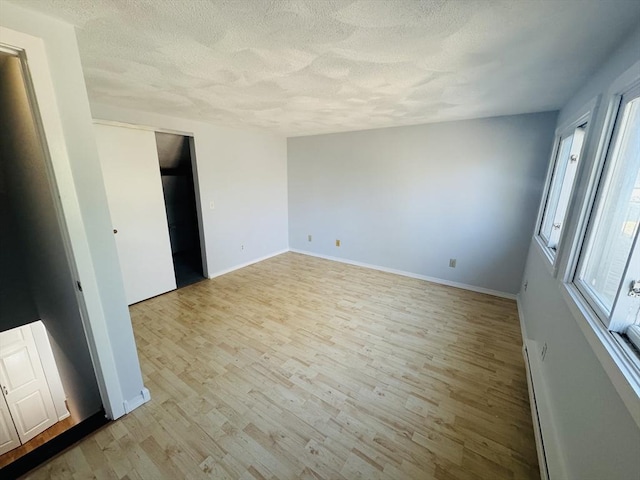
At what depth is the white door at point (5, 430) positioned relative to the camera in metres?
2.60

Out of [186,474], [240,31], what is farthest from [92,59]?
[186,474]

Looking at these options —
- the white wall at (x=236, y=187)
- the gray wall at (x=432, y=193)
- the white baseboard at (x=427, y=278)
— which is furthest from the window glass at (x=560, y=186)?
the white wall at (x=236, y=187)

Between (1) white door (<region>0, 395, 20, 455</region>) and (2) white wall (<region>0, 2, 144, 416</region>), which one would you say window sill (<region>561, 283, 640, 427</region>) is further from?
(1) white door (<region>0, 395, 20, 455</region>)

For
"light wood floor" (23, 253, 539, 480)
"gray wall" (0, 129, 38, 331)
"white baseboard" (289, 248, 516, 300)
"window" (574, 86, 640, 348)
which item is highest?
"window" (574, 86, 640, 348)

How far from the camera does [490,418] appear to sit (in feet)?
5.08

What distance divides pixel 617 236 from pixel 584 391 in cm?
74

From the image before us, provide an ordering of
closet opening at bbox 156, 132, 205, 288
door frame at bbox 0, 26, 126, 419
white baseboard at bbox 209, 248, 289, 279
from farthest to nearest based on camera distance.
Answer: white baseboard at bbox 209, 248, 289, 279
closet opening at bbox 156, 132, 205, 288
door frame at bbox 0, 26, 126, 419

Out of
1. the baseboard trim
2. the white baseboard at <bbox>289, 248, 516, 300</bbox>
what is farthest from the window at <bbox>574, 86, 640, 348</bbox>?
the white baseboard at <bbox>289, 248, 516, 300</bbox>

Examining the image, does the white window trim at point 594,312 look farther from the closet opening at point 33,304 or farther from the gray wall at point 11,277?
the gray wall at point 11,277

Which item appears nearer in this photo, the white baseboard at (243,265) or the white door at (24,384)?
the white door at (24,384)

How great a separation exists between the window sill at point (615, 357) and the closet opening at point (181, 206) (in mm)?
3879

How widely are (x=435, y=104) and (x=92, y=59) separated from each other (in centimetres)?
259

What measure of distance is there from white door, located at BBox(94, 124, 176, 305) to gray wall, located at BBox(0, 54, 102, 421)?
0.69 m

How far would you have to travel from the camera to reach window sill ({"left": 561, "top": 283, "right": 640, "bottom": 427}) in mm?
727
